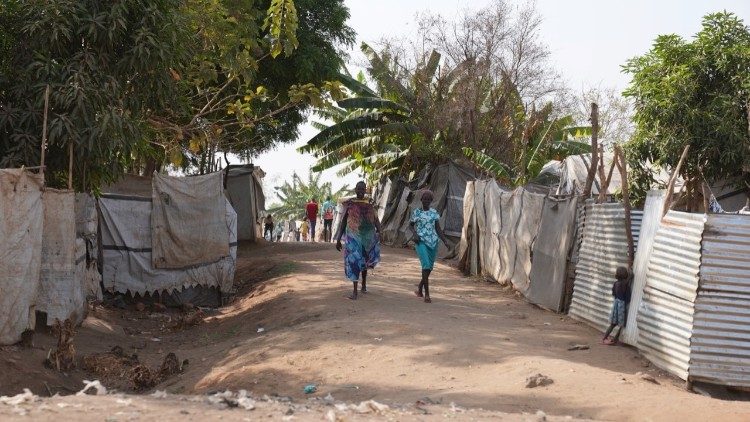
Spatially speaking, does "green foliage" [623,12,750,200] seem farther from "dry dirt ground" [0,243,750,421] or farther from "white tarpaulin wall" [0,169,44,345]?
"white tarpaulin wall" [0,169,44,345]

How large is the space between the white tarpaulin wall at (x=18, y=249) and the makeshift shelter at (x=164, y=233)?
13.9ft

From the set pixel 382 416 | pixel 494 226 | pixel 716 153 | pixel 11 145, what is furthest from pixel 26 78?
pixel 716 153

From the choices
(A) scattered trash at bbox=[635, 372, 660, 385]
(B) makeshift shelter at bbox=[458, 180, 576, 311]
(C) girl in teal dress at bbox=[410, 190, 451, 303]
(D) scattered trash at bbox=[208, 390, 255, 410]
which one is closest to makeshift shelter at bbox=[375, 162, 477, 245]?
(B) makeshift shelter at bbox=[458, 180, 576, 311]

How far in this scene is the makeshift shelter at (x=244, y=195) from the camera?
2106 cm

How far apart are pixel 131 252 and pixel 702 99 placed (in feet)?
29.1

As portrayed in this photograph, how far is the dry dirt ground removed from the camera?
6156 millimetres

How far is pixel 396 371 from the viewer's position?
739 centimetres

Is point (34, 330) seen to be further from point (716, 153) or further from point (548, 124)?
point (548, 124)

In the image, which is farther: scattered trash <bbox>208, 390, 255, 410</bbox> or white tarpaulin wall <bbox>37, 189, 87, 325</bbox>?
white tarpaulin wall <bbox>37, 189, 87, 325</bbox>

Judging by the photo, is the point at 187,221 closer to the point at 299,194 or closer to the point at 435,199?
the point at 435,199

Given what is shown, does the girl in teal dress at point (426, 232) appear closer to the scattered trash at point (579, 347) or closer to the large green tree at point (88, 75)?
the scattered trash at point (579, 347)

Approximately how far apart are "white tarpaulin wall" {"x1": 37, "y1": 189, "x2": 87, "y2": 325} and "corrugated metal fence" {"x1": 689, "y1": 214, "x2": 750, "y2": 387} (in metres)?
6.07

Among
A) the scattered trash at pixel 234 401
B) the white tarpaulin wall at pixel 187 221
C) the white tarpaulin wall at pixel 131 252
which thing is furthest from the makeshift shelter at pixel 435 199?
the scattered trash at pixel 234 401

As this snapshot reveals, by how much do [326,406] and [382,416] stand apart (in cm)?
59
